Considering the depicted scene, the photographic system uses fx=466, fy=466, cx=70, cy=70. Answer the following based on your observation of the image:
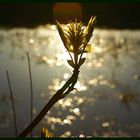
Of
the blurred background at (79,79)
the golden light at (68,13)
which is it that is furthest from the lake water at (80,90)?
the golden light at (68,13)

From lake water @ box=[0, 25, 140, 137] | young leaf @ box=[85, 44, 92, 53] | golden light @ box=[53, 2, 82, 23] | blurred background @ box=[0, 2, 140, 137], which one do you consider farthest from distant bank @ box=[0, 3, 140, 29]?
young leaf @ box=[85, 44, 92, 53]

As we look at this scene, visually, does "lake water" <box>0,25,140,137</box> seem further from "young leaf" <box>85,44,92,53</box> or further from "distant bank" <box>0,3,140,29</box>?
"young leaf" <box>85,44,92,53</box>

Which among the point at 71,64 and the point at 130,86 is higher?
the point at 71,64

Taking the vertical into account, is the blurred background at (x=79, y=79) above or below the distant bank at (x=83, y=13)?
below

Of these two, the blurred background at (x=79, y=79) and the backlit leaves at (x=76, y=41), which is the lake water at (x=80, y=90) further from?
the backlit leaves at (x=76, y=41)

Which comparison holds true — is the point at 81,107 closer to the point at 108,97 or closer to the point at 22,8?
the point at 108,97

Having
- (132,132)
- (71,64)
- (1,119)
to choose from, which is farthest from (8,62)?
(71,64)

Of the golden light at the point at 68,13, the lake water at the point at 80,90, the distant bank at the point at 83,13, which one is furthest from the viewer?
the distant bank at the point at 83,13

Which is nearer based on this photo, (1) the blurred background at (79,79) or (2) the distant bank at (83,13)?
(1) the blurred background at (79,79)

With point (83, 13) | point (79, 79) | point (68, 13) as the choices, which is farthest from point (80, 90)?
point (83, 13)
